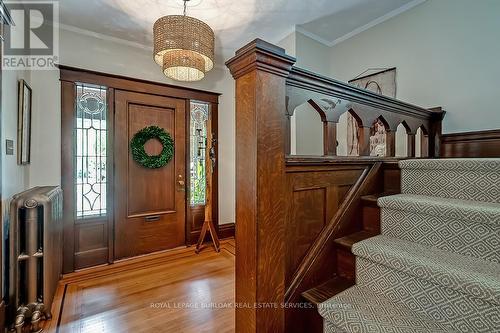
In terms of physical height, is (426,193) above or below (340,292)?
above

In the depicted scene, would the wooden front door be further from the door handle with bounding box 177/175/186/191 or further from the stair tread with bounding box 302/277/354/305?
the stair tread with bounding box 302/277/354/305

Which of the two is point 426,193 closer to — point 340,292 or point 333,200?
point 333,200

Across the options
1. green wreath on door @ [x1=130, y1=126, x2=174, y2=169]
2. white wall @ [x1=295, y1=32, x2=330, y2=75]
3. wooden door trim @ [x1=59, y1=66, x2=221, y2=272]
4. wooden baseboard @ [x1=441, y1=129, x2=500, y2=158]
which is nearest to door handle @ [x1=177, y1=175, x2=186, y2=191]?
green wreath on door @ [x1=130, y1=126, x2=174, y2=169]

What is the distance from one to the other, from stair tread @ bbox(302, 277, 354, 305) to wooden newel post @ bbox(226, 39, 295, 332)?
0.15 m

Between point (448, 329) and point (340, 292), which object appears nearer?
point (448, 329)

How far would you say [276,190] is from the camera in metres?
0.98

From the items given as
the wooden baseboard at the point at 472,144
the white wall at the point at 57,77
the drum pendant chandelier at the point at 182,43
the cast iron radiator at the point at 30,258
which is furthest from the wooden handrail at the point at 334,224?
the white wall at the point at 57,77

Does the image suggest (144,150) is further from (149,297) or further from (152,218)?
(149,297)

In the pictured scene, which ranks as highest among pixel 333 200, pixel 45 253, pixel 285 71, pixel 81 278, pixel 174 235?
pixel 285 71

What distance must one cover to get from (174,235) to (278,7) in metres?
2.99

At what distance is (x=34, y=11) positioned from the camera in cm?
239

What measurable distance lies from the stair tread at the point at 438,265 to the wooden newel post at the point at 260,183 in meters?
0.43

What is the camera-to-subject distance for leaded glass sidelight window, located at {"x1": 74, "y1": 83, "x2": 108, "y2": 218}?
269 centimetres

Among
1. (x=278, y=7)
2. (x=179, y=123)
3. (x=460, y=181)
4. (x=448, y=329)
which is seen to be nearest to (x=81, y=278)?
(x=179, y=123)
